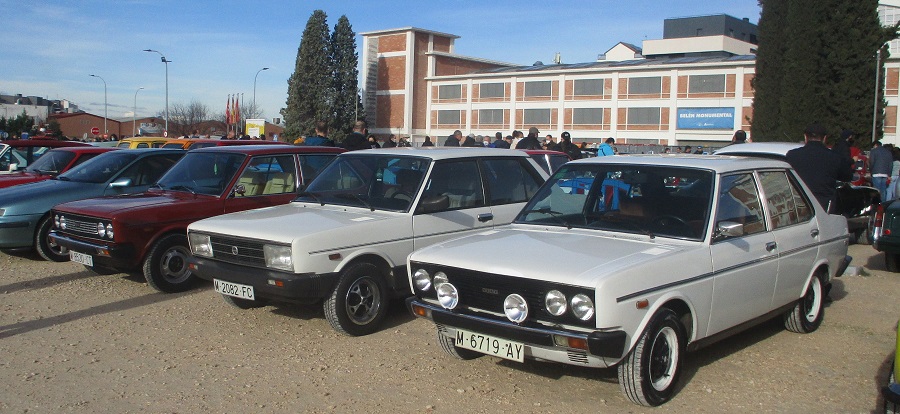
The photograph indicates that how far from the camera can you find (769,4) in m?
26.8

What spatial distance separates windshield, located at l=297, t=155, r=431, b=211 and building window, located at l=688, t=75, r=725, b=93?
48.2 metres

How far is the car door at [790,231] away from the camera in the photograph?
589cm

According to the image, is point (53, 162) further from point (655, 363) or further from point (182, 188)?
point (655, 363)

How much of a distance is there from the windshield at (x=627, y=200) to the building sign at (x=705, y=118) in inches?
1922

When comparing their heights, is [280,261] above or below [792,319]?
above

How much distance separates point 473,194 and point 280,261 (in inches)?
86.4

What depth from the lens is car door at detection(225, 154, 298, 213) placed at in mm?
8672

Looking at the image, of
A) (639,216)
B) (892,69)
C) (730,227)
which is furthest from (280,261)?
(892,69)

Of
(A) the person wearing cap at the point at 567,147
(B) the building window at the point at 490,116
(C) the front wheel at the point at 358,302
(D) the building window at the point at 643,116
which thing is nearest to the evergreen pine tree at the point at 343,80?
(B) the building window at the point at 490,116

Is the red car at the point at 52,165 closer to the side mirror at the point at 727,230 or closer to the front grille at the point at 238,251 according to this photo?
the front grille at the point at 238,251

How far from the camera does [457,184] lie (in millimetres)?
7496

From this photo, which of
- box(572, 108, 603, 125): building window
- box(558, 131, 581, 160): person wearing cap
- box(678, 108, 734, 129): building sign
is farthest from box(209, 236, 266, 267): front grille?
box(572, 108, 603, 125): building window

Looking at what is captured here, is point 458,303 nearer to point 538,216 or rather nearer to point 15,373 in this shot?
point 538,216

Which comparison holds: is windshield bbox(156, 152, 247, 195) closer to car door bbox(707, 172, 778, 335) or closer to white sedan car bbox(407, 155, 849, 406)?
white sedan car bbox(407, 155, 849, 406)
